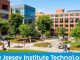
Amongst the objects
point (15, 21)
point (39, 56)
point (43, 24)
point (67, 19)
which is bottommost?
point (39, 56)

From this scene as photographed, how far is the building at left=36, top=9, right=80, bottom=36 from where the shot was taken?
129 meters

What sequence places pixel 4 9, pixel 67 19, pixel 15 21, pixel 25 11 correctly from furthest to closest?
pixel 67 19, pixel 25 11, pixel 4 9, pixel 15 21

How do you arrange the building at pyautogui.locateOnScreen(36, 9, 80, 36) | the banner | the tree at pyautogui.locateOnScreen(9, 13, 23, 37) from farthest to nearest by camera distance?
the building at pyautogui.locateOnScreen(36, 9, 80, 36) → the tree at pyautogui.locateOnScreen(9, 13, 23, 37) → the banner

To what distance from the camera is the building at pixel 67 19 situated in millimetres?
129000

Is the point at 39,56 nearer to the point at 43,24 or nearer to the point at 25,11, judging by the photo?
the point at 43,24

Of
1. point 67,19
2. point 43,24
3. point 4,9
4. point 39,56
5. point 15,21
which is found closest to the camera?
point 39,56

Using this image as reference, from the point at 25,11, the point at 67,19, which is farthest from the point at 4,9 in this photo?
the point at 67,19

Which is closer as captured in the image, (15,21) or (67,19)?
(15,21)

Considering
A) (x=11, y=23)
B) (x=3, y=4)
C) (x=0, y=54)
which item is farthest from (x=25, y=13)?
(x=0, y=54)

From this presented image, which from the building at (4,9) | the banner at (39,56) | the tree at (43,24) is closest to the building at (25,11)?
the building at (4,9)

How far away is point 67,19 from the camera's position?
429 ft

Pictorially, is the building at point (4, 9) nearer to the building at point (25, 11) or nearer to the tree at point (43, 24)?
the tree at point (43, 24)

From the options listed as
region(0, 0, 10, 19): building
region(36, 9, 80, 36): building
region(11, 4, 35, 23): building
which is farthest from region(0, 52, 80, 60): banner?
region(36, 9, 80, 36): building

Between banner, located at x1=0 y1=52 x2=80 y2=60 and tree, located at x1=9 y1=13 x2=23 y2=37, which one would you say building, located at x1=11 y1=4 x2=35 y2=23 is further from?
banner, located at x1=0 y1=52 x2=80 y2=60
